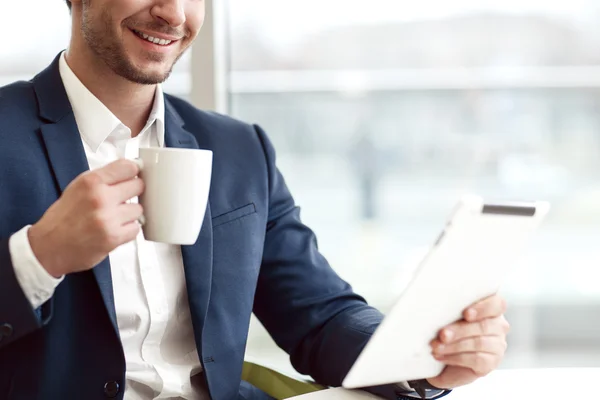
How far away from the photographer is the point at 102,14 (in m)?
1.51

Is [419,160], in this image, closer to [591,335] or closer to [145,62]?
[591,335]

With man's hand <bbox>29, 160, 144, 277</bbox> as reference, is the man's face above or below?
above

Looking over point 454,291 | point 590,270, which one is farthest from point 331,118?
point 454,291

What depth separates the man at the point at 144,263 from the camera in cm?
116

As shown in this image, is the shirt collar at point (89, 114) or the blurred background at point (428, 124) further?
the blurred background at point (428, 124)

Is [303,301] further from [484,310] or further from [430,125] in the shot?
[430,125]

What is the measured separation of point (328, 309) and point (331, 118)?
184 cm

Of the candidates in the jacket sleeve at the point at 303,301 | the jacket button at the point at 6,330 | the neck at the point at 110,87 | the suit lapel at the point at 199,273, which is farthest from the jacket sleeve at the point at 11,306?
the jacket sleeve at the point at 303,301

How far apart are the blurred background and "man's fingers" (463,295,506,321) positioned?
209cm

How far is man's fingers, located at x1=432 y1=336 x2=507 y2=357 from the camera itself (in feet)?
3.80

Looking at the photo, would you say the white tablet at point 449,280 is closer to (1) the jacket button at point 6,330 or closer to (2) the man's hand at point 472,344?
(2) the man's hand at point 472,344

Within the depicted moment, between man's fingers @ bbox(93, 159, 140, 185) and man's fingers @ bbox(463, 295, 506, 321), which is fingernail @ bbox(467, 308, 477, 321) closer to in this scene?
man's fingers @ bbox(463, 295, 506, 321)

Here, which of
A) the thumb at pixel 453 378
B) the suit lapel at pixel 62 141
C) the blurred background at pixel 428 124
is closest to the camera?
the thumb at pixel 453 378

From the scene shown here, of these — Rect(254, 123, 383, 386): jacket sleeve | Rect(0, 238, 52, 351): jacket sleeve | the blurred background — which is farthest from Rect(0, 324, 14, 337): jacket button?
the blurred background
